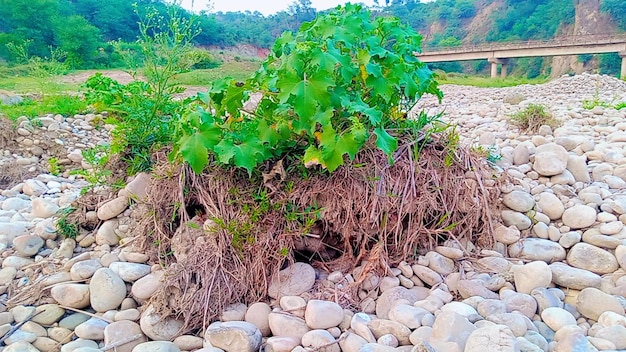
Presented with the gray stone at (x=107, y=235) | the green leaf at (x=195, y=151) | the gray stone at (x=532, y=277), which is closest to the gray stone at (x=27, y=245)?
the gray stone at (x=107, y=235)

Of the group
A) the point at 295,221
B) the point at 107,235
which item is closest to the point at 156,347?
the point at 295,221

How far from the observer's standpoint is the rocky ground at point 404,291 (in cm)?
179

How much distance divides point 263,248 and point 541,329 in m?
1.22

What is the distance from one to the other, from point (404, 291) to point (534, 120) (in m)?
3.58

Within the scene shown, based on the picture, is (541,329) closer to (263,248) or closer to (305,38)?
(263,248)

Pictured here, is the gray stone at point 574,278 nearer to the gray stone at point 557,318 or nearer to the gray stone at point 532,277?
the gray stone at point 532,277

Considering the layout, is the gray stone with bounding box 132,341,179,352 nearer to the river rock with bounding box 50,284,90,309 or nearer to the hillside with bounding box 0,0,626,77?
the river rock with bounding box 50,284,90,309

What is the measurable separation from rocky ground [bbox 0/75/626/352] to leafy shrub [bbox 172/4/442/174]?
0.61m

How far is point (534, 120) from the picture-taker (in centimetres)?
486

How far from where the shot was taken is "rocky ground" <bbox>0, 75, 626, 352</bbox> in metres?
1.79

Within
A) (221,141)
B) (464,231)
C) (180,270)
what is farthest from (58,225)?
(464,231)

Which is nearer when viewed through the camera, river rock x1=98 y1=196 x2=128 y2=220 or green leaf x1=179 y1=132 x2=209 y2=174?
green leaf x1=179 y1=132 x2=209 y2=174

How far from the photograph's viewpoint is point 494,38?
49.0 metres

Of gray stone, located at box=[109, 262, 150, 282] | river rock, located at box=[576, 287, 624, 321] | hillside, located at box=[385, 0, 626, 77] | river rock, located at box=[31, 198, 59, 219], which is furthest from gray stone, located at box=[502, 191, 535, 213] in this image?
hillside, located at box=[385, 0, 626, 77]
